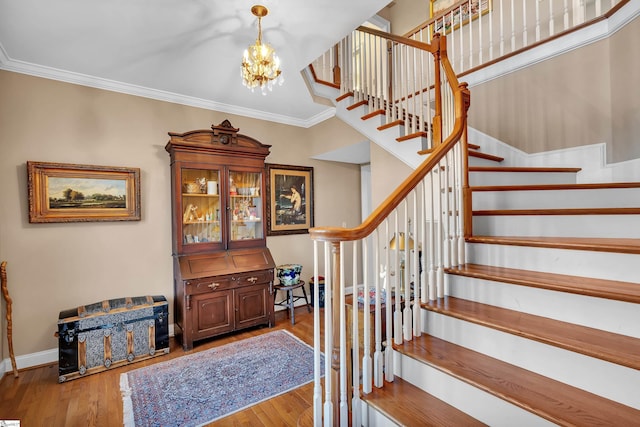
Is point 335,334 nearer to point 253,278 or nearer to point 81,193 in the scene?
point 253,278

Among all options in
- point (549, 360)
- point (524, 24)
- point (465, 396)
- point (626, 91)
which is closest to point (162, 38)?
point (465, 396)

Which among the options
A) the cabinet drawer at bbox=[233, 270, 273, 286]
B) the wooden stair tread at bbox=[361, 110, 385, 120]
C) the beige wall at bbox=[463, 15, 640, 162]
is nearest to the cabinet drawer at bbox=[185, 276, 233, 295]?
the cabinet drawer at bbox=[233, 270, 273, 286]

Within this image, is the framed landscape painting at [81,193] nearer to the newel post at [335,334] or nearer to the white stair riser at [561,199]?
the newel post at [335,334]

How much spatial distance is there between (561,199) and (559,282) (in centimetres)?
104

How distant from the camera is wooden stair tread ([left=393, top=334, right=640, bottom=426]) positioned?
3.37 feet

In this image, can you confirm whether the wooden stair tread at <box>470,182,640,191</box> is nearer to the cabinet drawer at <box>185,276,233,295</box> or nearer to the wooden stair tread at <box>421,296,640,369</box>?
the wooden stair tread at <box>421,296,640,369</box>

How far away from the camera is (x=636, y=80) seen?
2395 mm

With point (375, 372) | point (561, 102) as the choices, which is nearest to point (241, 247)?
point (375, 372)

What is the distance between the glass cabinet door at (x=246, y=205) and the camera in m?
3.65

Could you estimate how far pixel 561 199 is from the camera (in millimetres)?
2143

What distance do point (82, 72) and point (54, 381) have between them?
114 inches

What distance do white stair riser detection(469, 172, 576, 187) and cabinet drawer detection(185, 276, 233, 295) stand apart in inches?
106

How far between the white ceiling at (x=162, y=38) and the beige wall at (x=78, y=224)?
9.1 inches

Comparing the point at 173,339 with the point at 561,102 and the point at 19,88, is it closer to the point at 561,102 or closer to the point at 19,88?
the point at 19,88
